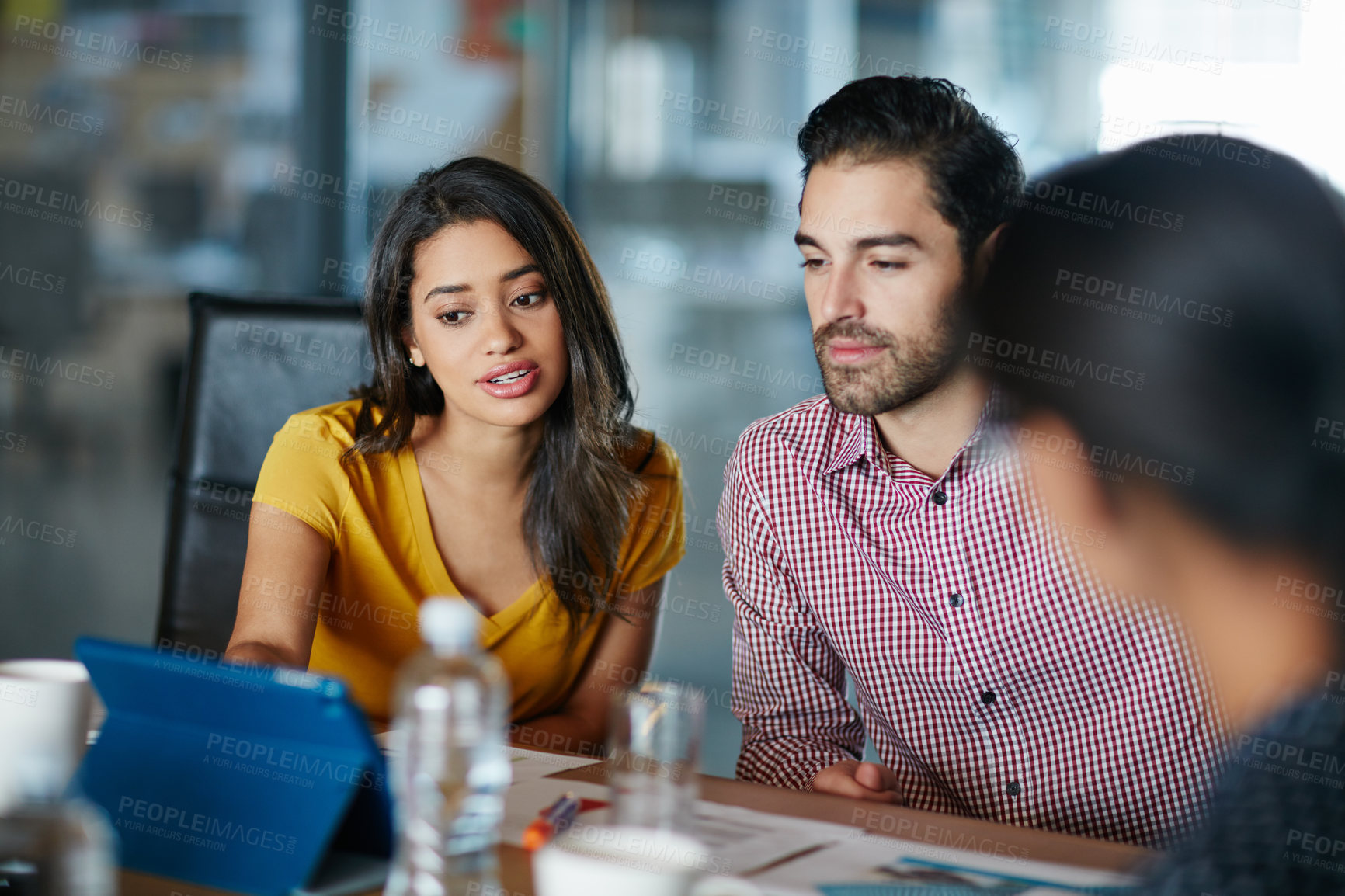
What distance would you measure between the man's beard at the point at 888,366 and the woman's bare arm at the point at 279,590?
2.43 feet

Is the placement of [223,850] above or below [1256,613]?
below

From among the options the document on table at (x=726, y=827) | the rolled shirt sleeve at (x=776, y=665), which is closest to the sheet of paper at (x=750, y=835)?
the document on table at (x=726, y=827)

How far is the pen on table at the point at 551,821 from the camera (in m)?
0.99

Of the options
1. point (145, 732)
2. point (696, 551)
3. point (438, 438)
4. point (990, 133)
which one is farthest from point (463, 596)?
point (696, 551)

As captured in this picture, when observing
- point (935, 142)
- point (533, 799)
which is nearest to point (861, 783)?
point (533, 799)

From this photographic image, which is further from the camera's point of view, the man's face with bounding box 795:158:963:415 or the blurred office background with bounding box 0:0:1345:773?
the blurred office background with bounding box 0:0:1345:773

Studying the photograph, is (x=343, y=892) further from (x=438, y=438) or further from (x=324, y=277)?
(x=324, y=277)

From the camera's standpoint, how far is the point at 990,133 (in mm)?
1573

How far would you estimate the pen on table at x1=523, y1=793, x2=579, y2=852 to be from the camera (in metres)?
0.99

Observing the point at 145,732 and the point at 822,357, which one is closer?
the point at 145,732

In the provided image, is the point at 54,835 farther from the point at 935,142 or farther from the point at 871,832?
the point at 935,142

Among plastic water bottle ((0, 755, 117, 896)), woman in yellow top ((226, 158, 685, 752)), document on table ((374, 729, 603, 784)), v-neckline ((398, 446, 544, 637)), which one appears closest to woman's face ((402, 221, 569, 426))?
woman in yellow top ((226, 158, 685, 752))

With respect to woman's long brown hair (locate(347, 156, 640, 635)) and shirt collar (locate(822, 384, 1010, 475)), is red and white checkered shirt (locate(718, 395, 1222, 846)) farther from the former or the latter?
woman's long brown hair (locate(347, 156, 640, 635))

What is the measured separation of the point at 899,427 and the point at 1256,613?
948 millimetres
